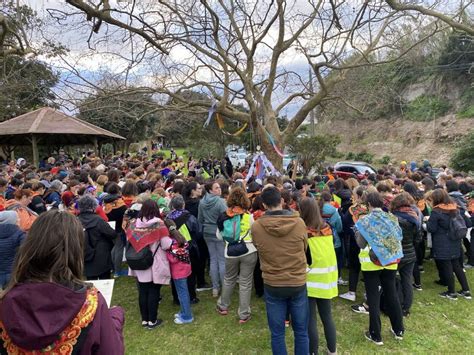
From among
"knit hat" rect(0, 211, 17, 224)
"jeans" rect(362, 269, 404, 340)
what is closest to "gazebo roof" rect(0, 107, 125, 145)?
"knit hat" rect(0, 211, 17, 224)

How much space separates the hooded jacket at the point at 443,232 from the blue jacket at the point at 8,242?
5.33 m

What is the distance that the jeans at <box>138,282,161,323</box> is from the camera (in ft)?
12.9

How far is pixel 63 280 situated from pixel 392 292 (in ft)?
10.8

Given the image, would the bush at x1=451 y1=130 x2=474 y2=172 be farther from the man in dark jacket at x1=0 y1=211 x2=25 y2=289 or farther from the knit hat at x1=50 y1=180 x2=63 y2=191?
the man in dark jacket at x1=0 y1=211 x2=25 y2=289

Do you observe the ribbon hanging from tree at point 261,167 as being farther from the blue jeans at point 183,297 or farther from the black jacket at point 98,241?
the black jacket at point 98,241

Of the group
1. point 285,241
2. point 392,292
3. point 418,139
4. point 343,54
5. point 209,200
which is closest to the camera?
point 285,241

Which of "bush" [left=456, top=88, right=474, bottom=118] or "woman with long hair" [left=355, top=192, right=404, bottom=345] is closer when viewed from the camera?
"woman with long hair" [left=355, top=192, right=404, bottom=345]

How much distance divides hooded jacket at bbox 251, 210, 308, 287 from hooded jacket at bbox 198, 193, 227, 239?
180cm

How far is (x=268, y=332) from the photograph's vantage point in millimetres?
3889

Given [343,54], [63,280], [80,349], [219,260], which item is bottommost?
[219,260]

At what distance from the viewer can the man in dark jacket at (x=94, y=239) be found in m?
3.91

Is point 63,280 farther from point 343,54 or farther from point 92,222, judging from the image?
point 343,54

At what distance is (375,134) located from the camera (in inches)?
1184

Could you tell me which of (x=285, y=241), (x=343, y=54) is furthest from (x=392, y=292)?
(x=343, y=54)
